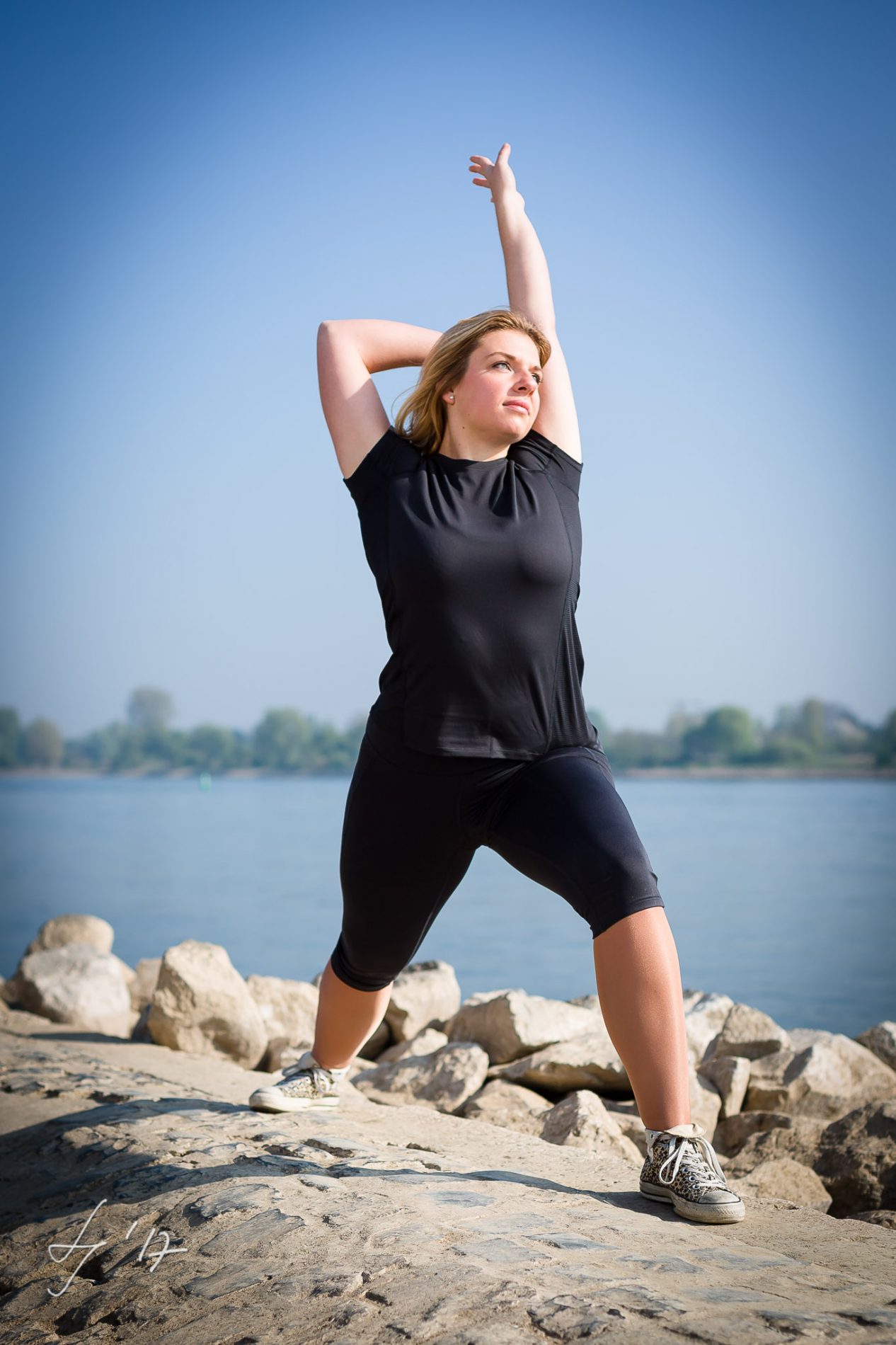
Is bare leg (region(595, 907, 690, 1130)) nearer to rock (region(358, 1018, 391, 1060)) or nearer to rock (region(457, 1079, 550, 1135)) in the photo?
rock (region(457, 1079, 550, 1135))

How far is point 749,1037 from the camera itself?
4254 millimetres

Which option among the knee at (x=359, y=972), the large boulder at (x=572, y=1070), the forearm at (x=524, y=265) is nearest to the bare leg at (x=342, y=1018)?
the knee at (x=359, y=972)

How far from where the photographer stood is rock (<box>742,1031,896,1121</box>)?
378cm

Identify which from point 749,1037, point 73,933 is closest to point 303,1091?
point 749,1037

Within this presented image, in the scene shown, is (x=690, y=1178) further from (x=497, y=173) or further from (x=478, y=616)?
(x=497, y=173)

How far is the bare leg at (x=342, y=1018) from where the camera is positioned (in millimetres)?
2756

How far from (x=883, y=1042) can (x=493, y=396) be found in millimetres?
3217

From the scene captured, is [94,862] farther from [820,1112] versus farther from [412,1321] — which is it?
[412,1321]

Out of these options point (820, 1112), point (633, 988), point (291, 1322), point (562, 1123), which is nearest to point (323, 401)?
point (633, 988)

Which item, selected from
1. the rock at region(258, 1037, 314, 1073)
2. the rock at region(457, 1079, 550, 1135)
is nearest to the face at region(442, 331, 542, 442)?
the rock at region(457, 1079, 550, 1135)

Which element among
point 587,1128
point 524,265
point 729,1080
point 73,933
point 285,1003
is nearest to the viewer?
point 524,265

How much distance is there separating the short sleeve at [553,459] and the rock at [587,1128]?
1.71 m

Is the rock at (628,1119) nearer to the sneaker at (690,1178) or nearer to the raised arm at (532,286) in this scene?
the sneaker at (690,1178)

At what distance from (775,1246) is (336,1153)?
933 mm
